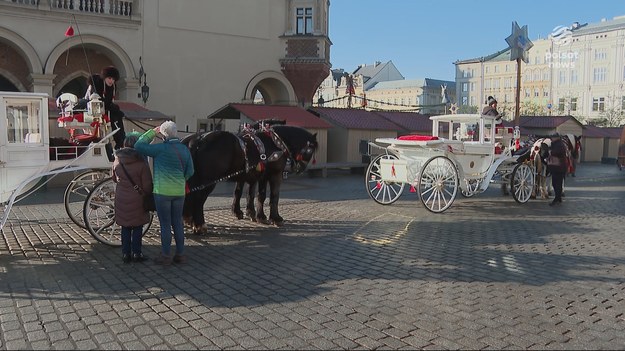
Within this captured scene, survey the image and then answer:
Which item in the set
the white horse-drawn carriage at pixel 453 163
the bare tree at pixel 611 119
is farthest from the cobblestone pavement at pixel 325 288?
the bare tree at pixel 611 119

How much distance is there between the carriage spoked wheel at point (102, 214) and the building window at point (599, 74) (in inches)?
3200

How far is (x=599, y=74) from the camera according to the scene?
76375 millimetres

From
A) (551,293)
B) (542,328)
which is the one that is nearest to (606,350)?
(542,328)

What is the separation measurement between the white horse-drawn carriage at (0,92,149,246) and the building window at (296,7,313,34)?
1940 cm

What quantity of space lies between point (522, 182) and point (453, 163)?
3.07 meters

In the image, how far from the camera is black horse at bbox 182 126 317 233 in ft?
27.3

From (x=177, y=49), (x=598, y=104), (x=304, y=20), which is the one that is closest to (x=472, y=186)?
(x=177, y=49)

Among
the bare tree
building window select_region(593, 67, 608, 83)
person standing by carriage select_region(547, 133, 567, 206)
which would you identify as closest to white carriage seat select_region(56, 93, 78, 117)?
person standing by carriage select_region(547, 133, 567, 206)

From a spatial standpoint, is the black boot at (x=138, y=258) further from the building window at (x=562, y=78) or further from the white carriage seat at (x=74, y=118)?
the building window at (x=562, y=78)

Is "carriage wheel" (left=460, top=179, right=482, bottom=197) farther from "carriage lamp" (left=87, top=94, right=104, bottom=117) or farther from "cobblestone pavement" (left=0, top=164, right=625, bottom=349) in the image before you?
"carriage lamp" (left=87, top=94, right=104, bottom=117)

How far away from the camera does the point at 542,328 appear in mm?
4727

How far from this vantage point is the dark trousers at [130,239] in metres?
6.65

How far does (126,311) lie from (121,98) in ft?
63.5

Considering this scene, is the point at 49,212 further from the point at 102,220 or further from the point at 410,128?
the point at 410,128
